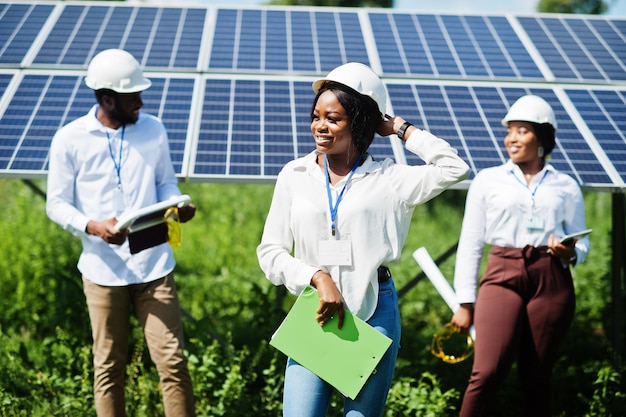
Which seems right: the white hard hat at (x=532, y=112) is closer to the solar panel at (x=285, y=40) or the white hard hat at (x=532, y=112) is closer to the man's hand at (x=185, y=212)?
the man's hand at (x=185, y=212)

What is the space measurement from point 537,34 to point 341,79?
16.5 feet

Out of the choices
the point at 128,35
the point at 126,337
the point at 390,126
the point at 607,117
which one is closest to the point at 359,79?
the point at 390,126

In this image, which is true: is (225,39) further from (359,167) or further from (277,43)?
(359,167)

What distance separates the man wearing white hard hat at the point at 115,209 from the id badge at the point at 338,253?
1.48 metres

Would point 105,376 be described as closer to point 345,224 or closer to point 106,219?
point 106,219

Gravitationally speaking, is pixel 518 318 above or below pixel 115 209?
below

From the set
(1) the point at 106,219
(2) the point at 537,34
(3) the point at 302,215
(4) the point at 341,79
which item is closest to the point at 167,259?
(1) the point at 106,219

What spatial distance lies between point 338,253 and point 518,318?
170 cm

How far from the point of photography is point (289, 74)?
658cm

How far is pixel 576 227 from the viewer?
4.52 metres

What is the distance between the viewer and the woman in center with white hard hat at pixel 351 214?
10.3 feet

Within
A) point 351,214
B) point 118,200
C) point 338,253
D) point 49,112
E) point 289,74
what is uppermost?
point 351,214

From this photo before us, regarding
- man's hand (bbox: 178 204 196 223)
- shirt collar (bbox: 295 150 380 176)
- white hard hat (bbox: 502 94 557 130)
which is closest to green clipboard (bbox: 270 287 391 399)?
shirt collar (bbox: 295 150 380 176)

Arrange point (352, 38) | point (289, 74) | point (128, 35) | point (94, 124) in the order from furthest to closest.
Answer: point (352, 38)
point (128, 35)
point (289, 74)
point (94, 124)
